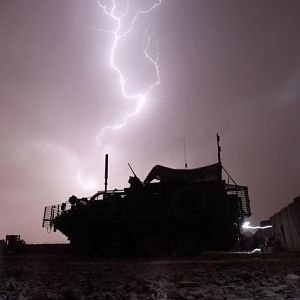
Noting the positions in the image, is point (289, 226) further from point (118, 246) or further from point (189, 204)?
point (118, 246)

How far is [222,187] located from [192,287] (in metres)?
11.4

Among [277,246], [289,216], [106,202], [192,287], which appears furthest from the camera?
[277,246]

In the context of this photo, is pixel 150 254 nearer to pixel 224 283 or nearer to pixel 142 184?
pixel 142 184

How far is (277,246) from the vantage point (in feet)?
76.3

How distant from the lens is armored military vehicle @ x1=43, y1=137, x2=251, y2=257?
16172mm

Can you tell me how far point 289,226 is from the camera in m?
20.6

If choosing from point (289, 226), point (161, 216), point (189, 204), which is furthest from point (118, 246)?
point (289, 226)

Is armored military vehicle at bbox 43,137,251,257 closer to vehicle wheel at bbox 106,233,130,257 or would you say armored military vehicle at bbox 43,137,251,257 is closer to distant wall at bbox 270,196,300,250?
vehicle wheel at bbox 106,233,130,257

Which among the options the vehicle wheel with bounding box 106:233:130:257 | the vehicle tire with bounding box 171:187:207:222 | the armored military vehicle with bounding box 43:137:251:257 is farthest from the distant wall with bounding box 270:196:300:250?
the vehicle wheel with bounding box 106:233:130:257

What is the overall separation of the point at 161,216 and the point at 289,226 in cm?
893

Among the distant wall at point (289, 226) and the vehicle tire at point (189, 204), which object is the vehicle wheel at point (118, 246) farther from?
the distant wall at point (289, 226)

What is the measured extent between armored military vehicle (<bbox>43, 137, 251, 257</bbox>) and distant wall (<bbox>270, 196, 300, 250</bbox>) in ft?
12.7

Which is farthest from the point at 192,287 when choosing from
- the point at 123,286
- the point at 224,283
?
the point at 123,286

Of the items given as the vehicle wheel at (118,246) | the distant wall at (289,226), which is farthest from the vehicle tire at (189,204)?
the distant wall at (289,226)
